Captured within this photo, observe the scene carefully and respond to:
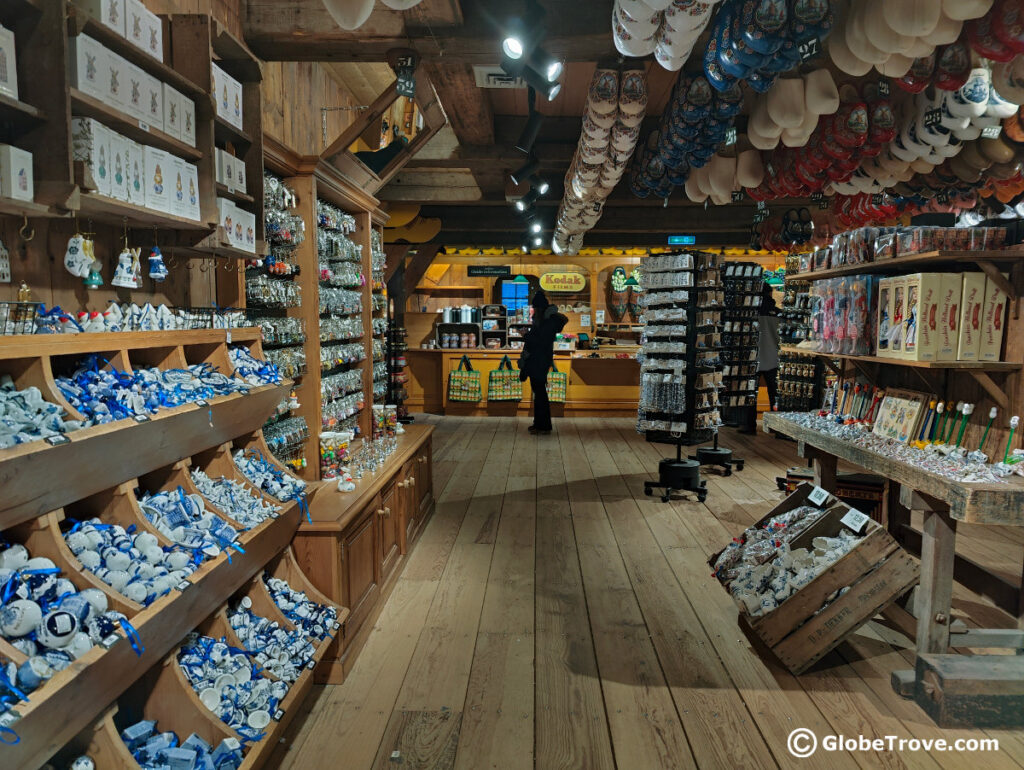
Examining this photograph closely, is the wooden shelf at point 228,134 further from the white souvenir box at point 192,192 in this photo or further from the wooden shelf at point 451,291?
the wooden shelf at point 451,291

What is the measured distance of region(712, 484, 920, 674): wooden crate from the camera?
296 centimetres

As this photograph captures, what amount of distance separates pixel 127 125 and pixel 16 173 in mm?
523

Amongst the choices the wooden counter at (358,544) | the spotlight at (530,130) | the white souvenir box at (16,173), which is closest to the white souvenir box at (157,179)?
the white souvenir box at (16,173)

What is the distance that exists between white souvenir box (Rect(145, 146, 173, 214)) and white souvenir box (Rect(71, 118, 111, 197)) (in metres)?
0.20

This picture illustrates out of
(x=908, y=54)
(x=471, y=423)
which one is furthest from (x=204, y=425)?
(x=471, y=423)

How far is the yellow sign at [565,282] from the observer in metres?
13.7

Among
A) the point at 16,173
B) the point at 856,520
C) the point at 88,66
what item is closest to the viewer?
the point at 16,173

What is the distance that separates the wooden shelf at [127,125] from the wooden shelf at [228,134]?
252 mm

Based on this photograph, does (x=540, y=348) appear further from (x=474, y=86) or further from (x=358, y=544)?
(x=358, y=544)

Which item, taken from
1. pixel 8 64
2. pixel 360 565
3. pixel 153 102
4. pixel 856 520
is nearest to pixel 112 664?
pixel 8 64

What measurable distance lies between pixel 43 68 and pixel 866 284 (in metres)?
3.67

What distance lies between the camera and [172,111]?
7.71 feet

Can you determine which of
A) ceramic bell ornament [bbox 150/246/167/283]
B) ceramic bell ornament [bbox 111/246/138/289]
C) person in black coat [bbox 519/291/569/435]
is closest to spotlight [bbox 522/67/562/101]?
ceramic bell ornament [bbox 150/246/167/283]

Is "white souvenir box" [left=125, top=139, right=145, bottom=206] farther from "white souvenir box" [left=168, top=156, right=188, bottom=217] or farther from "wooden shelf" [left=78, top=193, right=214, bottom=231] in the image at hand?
"white souvenir box" [left=168, top=156, right=188, bottom=217]
